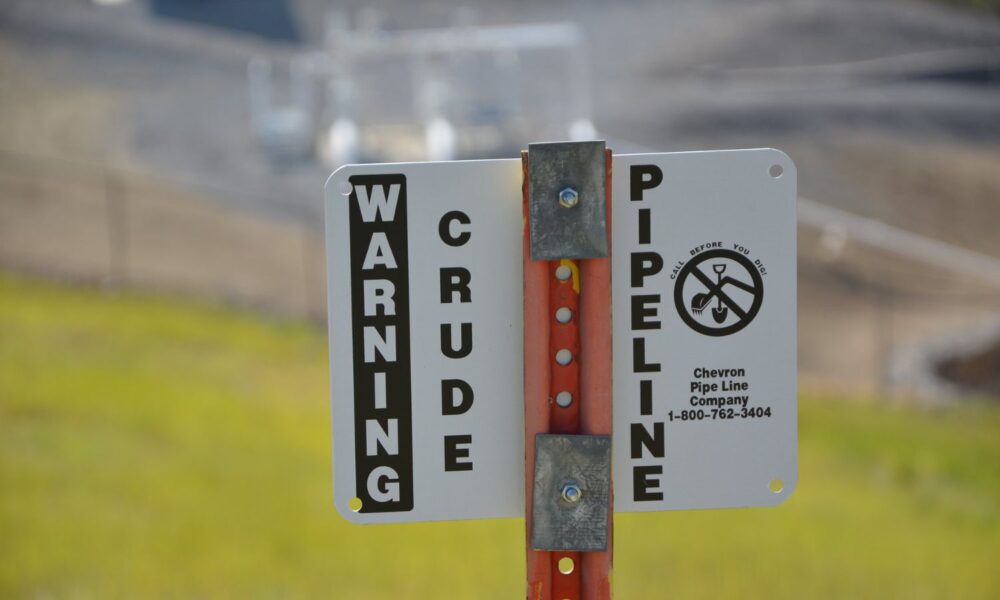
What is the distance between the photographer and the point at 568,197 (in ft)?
3.69

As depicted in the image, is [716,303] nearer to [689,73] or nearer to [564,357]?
[564,357]

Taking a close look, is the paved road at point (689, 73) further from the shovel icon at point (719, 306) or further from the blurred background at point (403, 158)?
the shovel icon at point (719, 306)

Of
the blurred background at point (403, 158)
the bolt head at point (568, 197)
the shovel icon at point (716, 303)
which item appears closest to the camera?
the bolt head at point (568, 197)

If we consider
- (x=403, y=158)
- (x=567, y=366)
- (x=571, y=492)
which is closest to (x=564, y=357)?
(x=567, y=366)

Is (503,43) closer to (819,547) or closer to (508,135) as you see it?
(508,135)

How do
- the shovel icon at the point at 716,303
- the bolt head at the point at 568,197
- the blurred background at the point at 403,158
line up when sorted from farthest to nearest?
the blurred background at the point at 403,158
the shovel icon at the point at 716,303
the bolt head at the point at 568,197

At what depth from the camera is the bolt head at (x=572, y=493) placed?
1.16m

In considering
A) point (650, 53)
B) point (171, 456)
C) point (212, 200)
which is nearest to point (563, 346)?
point (171, 456)

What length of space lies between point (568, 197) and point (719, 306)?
0.23m

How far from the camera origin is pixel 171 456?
6.39 meters

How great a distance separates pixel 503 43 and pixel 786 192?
12639 mm

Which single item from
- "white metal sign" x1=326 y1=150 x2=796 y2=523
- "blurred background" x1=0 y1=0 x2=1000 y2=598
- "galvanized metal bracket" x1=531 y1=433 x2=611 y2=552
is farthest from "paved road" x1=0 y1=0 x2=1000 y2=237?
"galvanized metal bracket" x1=531 y1=433 x2=611 y2=552

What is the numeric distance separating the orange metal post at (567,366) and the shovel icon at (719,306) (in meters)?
0.14

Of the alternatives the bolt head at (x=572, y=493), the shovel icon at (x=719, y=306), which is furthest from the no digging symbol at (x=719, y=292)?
the bolt head at (x=572, y=493)
